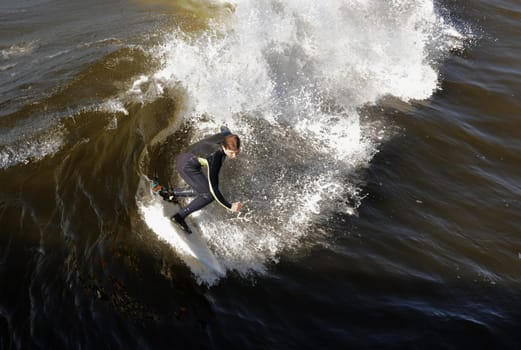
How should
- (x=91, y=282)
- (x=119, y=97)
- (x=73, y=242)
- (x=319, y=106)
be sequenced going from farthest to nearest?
(x=319, y=106) → (x=119, y=97) → (x=73, y=242) → (x=91, y=282)

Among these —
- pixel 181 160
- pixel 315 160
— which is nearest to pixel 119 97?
pixel 181 160

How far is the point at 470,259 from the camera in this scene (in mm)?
6992

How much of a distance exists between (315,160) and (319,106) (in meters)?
2.04

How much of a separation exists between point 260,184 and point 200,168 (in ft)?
5.57

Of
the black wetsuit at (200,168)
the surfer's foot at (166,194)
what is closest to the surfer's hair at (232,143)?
the black wetsuit at (200,168)

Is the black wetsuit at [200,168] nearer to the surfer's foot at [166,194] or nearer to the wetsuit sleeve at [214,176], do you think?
the wetsuit sleeve at [214,176]

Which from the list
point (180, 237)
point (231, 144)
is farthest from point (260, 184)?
point (231, 144)

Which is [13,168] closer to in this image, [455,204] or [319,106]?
[319,106]

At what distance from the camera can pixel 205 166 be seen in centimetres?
645

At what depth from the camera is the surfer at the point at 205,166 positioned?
6046 millimetres

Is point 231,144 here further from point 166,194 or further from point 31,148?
point 31,148

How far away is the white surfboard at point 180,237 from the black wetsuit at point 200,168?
1.12 feet

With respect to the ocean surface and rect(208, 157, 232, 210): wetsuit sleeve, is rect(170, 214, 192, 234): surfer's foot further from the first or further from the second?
rect(208, 157, 232, 210): wetsuit sleeve

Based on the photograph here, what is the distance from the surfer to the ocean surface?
51 cm
